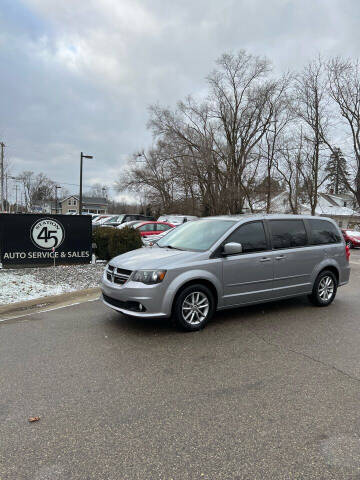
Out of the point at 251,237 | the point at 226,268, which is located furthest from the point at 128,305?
the point at 251,237

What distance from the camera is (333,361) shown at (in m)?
4.05

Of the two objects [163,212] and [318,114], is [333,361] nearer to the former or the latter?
[318,114]

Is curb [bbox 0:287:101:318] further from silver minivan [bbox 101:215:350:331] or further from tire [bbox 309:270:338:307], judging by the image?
tire [bbox 309:270:338:307]

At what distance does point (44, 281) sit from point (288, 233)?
5.68 meters

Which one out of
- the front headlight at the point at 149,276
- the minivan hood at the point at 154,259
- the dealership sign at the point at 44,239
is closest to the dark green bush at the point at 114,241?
the dealership sign at the point at 44,239

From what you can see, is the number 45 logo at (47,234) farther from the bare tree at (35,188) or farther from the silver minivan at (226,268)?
the bare tree at (35,188)

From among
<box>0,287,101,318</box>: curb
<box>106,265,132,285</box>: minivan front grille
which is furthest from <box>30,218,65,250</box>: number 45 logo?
<box>106,265,132,285</box>: minivan front grille

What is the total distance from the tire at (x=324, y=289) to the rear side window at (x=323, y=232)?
62cm

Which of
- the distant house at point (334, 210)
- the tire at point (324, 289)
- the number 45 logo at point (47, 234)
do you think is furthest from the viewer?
the distant house at point (334, 210)

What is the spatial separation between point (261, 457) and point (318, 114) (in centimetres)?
3607

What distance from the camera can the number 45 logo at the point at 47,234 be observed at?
32.0 feet

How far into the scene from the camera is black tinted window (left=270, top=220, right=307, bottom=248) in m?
5.97

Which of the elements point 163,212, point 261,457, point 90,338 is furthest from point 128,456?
point 163,212

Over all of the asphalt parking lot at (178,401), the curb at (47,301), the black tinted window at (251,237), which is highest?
the black tinted window at (251,237)
